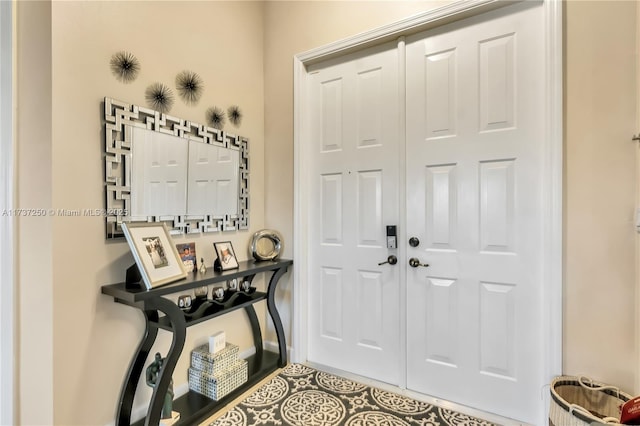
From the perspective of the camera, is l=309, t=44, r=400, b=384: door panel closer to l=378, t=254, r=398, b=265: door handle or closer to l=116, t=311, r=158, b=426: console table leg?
l=378, t=254, r=398, b=265: door handle

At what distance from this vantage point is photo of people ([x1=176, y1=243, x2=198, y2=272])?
198 cm

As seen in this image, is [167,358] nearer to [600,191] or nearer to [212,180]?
[212,180]

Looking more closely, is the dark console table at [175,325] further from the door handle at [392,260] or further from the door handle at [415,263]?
the door handle at [415,263]

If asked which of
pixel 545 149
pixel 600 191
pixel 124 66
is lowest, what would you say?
pixel 600 191

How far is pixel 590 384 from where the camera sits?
156 cm

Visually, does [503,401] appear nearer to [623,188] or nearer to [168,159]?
[623,188]

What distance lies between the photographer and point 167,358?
5.29 feet

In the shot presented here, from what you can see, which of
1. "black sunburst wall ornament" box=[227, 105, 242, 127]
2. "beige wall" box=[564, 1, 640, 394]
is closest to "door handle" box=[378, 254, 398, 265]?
"beige wall" box=[564, 1, 640, 394]

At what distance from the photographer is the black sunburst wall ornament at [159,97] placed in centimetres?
184

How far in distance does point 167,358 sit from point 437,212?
1.74m

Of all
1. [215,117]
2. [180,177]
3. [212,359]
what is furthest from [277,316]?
[215,117]

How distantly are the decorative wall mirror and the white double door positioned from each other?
0.63 metres

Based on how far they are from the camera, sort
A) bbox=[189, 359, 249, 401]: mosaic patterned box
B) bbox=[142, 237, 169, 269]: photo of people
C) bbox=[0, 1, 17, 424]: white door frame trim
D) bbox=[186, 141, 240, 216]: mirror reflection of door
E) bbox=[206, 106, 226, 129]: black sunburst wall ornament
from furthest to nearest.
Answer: bbox=[206, 106, 226, 129]: black sunburst wall ornament, bbox=[186, 141, 240, 216]: mirror reflection of door, bbox=[189, 359, 249, 401]: mosaic patterned box, bbox=[142, 237, 169, 269]: photo of people, bbox=[0, 1, 17, 424]: white door frame trim

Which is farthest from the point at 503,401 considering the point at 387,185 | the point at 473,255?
the point at 387,185
